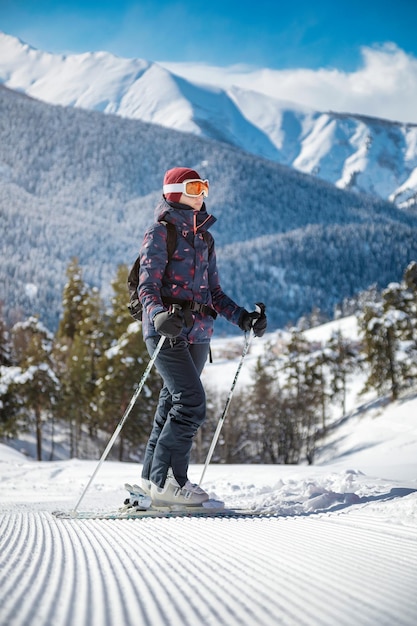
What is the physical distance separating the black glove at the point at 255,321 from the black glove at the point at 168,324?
965mm

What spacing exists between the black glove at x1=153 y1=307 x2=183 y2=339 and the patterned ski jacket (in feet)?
0.43

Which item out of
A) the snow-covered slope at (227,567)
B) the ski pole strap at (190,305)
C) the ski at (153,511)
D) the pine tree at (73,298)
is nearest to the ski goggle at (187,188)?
the ski pole strap at (190,305)

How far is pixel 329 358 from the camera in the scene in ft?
139

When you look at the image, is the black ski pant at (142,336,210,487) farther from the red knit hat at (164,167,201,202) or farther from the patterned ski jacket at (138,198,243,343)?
the red knit hat at (164,167,201,202)

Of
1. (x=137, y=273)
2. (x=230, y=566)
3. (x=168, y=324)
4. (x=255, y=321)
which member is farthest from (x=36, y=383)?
(x=230, y=566)

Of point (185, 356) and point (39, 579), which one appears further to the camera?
point (185, 356)

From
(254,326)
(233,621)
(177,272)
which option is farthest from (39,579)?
(254,326)

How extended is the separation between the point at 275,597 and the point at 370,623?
0.30m

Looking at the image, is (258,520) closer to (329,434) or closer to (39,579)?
(39,579)

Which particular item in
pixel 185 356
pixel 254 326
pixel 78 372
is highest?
pixel 78 372

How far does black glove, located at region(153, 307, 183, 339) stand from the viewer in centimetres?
368

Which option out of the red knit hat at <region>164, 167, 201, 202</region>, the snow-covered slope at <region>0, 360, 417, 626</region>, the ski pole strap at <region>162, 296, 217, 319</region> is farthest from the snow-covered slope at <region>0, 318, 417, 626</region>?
the red knit hat at <region>164, 167, 201, 202</region>

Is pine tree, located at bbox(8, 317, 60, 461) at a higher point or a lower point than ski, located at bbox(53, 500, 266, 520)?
higher

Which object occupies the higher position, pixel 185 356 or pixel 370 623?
pixel 185 356
